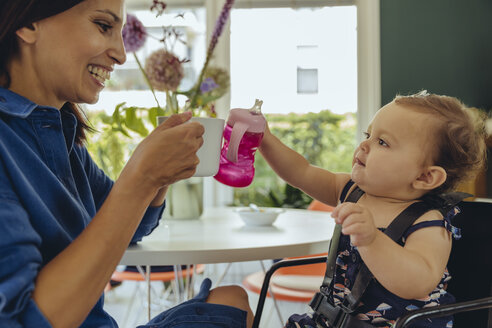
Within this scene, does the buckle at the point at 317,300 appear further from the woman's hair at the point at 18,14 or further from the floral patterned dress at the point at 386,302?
the woman's hair at the point at 18,14

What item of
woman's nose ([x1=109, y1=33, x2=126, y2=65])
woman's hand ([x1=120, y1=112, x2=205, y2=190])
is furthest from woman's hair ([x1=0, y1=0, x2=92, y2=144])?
woman's hand ([x1=120, y1=112, x2=205, y2=190])

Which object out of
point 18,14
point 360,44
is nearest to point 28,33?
point 18,14

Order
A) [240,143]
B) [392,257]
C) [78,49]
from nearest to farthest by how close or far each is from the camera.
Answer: [78,49], [392,257], [240,143]

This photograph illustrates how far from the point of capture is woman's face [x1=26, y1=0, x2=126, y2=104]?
791mm

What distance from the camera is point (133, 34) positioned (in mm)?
1519

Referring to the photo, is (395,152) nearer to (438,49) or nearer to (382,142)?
(382,142)

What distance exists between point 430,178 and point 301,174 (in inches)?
13.2

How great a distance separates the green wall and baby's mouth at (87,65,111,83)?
312 cm

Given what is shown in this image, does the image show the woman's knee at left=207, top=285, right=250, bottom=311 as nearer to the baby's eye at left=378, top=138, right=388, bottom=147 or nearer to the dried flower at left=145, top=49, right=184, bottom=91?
the baby's eye at left=378, top=138, right=388, bottom=147

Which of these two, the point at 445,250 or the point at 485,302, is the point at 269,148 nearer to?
the point at 445,250

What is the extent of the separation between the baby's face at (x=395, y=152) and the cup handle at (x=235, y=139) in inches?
11.0

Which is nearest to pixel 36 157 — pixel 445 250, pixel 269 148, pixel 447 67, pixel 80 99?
pixel 80 99

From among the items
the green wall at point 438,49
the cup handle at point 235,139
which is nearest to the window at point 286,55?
the green wall at point 438,49

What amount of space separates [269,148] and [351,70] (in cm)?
275
